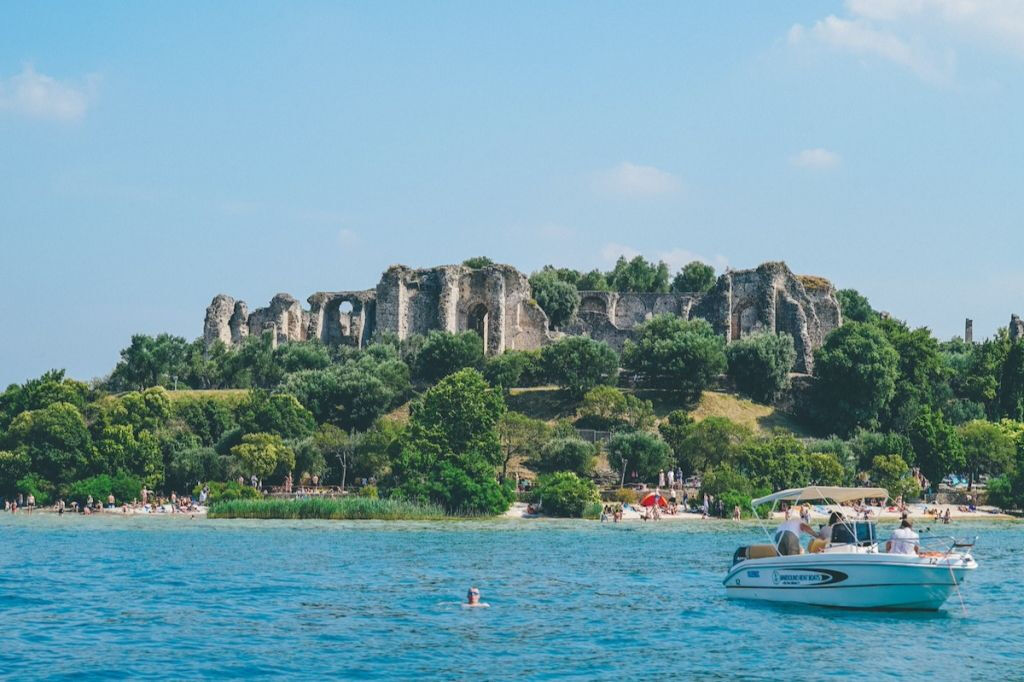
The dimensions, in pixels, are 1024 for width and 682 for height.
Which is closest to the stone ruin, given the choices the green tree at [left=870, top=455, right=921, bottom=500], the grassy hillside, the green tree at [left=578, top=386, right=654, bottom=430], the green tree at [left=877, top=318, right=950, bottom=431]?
the green tree at [left=877, top=318, right=950, bottom=431]

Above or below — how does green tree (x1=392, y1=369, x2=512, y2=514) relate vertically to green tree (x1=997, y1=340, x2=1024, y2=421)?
below

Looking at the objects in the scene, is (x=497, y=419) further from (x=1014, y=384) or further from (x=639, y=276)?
(x=639, y=276)

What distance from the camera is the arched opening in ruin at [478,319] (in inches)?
3342

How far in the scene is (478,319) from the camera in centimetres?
8581

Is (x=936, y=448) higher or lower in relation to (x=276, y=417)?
lower

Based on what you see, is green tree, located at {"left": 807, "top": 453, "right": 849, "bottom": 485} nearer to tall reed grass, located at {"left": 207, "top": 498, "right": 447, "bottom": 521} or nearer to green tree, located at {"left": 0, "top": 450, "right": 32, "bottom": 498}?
tall reed grass, located at {"left": 207, "top": 498, "right": 447, "bottom": 521}

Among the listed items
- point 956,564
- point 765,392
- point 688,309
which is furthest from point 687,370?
point 956,564

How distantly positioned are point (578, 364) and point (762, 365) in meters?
10.8

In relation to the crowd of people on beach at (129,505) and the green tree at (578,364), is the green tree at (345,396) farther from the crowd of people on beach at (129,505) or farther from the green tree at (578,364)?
the crowd of people on beach at (129,505)

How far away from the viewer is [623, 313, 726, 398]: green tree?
71938 millimetres

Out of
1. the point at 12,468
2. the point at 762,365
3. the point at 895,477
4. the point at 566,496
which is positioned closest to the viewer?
the point at 566,496

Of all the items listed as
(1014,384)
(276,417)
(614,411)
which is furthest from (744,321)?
(276,417)

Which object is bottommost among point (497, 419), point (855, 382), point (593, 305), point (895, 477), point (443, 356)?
point (895, 477)

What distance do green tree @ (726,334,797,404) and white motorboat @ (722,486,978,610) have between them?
146 ft
